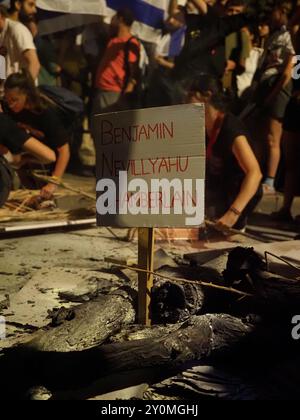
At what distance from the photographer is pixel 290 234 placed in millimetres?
5262

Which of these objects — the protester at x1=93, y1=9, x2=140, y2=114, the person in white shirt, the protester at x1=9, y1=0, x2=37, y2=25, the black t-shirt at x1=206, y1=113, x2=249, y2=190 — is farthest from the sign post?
the protester at x1=9, y1=0, x2=37, y2=25

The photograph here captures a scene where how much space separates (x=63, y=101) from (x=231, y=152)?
99.8 inches

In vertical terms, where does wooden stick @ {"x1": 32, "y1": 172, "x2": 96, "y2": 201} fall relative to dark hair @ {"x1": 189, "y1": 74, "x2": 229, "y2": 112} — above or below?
below

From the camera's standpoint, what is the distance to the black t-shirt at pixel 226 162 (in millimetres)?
4676

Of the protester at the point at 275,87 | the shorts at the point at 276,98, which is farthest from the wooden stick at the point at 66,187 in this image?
the shorts at the point at 276,98

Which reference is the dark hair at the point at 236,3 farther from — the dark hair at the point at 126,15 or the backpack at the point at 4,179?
the backpack at the point at 4,179

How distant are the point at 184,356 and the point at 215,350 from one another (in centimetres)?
18

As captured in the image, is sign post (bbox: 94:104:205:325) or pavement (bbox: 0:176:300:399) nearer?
sign post (bbox: 94:104:205:325)

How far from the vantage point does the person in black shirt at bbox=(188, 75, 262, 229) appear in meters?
4.62

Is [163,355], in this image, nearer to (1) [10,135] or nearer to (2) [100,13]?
(1) [10,135]

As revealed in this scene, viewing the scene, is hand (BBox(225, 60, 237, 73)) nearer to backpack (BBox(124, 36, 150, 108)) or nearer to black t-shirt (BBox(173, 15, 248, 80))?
black t-shirt (BBox(173, 15, 248, 80))

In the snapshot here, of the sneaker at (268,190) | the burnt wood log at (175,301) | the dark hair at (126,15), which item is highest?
the dark hair at (126,15)

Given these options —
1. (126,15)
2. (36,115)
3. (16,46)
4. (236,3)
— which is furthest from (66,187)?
(236,3)
